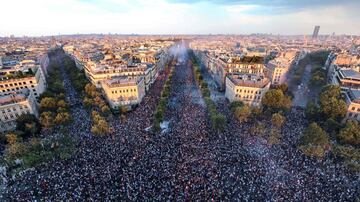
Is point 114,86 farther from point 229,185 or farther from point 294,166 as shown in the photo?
point 294,166

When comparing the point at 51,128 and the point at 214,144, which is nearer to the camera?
the point at 214,144

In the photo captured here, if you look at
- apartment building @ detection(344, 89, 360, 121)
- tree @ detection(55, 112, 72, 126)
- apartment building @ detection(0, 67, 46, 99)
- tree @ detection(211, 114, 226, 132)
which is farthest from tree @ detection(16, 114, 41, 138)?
apartment building @ detection(344, 89, 360, 121)

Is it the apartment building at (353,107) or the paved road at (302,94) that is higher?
the apartment building at (353,107)

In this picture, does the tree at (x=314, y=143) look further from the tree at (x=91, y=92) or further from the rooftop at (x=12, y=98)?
the rooftop at (x=12, y=98)

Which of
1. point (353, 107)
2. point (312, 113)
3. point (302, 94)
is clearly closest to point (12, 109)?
point (312, 113)

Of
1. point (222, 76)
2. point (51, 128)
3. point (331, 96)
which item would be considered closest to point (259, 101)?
point (331, 96)

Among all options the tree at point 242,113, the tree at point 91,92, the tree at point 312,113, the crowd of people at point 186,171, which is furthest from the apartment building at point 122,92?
the tree at point 312,113

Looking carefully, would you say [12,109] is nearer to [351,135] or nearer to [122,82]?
[122,82]
